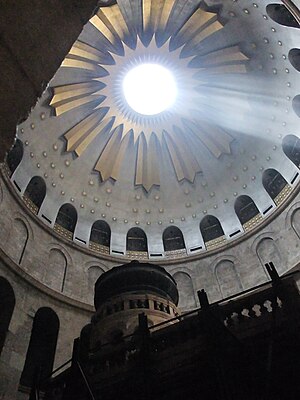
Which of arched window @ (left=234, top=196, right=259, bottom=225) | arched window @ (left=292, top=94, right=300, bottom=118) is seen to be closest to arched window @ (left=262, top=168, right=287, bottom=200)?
arched window @ (left=234, top=196, right=259, bottom=225)

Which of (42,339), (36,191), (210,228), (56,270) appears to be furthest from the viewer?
(210,228)

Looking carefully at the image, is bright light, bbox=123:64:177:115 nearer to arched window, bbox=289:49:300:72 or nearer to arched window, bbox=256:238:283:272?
arched window, bbox=289:49:300:72

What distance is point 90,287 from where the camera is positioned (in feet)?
63.8

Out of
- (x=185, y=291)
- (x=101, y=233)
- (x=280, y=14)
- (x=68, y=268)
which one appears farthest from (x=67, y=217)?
(x=280, y=14)

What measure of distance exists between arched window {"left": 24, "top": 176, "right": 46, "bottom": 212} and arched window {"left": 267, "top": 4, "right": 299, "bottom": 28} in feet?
46.1

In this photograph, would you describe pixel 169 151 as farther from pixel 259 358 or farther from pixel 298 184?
pixel 259 358

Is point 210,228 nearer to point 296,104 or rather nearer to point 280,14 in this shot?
point 296,104

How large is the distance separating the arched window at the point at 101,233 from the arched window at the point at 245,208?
25.4ft

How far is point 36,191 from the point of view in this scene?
68.4ft

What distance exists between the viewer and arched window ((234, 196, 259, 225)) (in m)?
22.1

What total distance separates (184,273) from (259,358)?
14487 mm

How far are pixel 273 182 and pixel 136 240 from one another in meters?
8.64

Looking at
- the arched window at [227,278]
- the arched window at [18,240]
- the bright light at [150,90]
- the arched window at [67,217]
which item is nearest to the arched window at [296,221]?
the arched window at [227,278]

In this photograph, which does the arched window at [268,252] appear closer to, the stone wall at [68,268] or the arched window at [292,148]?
the stone wall at [68,268]
